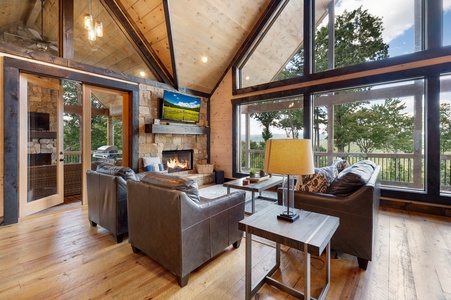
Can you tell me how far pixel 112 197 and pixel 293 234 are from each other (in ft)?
6.92

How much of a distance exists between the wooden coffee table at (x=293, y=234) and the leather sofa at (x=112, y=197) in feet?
5.23

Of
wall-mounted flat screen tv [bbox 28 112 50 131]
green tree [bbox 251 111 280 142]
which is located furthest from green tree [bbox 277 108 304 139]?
wall-mounted flat screen tv [bbox 28 112 50 131]

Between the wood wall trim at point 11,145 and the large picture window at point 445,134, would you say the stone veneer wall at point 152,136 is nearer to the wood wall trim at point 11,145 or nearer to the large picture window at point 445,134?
the wood wall trim at point 11,145

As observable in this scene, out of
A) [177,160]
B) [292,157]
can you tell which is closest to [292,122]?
[177,160]

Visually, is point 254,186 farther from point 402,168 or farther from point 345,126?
point 402,168

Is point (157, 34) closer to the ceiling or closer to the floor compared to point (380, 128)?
closer to the ceiling

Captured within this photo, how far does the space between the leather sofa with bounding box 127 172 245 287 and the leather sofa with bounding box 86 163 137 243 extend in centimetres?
36

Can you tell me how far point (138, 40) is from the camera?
485 cm

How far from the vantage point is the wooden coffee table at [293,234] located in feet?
4.49

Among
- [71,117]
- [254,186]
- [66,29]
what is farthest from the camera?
[71,117]

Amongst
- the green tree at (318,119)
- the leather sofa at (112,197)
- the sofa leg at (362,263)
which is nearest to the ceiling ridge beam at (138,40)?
the leather sofa at (112,197)

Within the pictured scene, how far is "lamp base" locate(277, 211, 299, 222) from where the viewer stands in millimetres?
1659

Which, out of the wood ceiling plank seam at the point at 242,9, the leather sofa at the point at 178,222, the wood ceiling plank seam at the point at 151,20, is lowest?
the leather sofa at the point at 178,222

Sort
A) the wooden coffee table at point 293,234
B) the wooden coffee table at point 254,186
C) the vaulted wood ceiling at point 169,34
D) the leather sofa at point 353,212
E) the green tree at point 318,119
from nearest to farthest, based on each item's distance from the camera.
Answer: the wooden coffee table at point 293,234, the leather sofa at point 353,212, the wooden coffee table at point 254,186, the vaulted wood ceiling at point 169,34, the green tree at point 318,119
